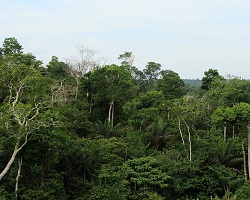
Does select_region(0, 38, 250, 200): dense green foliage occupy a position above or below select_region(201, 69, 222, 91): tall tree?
below

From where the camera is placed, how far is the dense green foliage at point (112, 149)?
37.4ft

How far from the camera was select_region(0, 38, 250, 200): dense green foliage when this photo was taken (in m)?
11.4

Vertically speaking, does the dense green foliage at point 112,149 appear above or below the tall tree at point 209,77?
below

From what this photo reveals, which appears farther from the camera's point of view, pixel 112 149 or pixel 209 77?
pixel 209 77

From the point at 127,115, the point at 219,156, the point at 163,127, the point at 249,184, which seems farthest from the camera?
the point at 127,115

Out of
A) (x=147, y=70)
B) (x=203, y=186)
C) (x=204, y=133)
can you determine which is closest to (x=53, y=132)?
(x=203, y=186)

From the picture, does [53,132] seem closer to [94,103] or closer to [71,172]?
[71,172]

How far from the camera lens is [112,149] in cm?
1434

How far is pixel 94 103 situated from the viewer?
21969 millimetres

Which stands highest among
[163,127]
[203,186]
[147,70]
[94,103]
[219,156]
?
[147,70]

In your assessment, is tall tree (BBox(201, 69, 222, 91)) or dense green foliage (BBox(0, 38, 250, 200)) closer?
dense green foliage (BBox(0, 38, 250, 200))

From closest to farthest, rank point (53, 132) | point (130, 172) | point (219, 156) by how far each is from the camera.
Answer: point (53, 132) → point (130, 172) → point (219, 156)

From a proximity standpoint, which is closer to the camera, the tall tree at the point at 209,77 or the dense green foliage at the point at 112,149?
the dense green foliage at the point at 112,149

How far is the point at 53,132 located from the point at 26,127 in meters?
1.28
